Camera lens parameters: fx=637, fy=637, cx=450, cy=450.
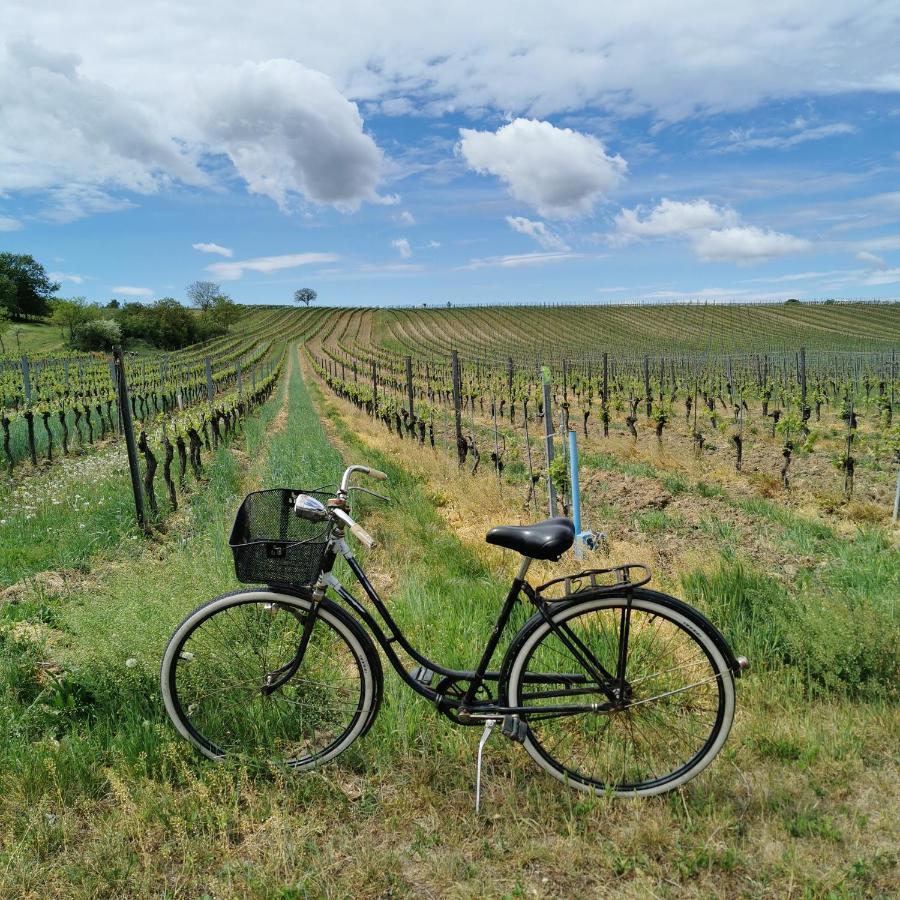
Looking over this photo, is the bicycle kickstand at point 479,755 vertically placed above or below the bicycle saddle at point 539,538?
below

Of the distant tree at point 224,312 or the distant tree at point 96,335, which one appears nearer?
the distant tree at point 96,335

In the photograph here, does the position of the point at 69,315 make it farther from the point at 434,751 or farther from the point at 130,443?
the point at 434,751

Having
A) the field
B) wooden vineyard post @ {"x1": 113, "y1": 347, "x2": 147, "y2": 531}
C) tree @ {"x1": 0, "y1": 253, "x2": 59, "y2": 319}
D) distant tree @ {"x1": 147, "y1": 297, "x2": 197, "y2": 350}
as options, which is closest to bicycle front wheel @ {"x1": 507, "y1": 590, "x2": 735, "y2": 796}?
Answer: the field

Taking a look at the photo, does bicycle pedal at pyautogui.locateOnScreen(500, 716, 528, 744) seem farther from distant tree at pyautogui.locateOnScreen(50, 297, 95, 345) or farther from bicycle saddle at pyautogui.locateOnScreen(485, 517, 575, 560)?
distant tree at pyautogui.locateOnScreen(50, 297, 95, 345)

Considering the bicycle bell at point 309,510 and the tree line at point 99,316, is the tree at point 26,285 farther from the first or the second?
the bicycle bell at point 309,510

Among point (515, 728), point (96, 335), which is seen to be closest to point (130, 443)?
point (515, 728)

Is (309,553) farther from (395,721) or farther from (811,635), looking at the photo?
(811,635)

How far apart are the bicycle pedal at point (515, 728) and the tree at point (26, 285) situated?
Answer: 305 ft

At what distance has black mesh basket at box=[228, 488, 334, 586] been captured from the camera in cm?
248

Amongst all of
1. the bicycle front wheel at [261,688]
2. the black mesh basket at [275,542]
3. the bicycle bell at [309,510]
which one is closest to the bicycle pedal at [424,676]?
the bicycle front wheel at [261,688]

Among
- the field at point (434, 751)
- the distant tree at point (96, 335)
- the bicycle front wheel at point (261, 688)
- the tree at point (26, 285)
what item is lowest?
the field at point (434, 751)

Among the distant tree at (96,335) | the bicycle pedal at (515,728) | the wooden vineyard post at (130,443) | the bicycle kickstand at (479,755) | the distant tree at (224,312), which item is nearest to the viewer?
the bicycle kickstand at (479,755)

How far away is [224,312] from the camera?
8631cm

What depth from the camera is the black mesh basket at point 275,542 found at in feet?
8.14
